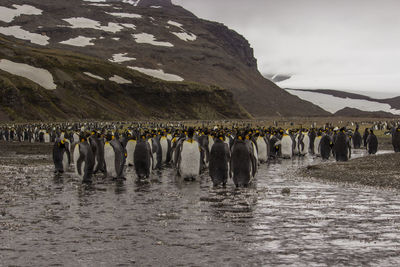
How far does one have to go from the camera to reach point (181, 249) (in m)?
8.20

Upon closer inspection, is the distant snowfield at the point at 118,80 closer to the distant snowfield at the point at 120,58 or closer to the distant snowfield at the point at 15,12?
the distant snowfield at the point at 120,58

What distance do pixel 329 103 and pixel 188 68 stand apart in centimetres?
5167

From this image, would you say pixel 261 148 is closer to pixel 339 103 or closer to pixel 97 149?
pixel 97 149

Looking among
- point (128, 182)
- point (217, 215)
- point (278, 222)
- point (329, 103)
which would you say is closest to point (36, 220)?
point (217, 215)

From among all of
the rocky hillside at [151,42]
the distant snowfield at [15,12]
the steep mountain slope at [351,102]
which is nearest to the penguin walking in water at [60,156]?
the rocky hillside at [151,42]

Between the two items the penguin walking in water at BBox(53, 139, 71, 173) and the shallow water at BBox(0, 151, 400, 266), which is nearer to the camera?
the shallow water at BBox(0, 151, 400, 266)

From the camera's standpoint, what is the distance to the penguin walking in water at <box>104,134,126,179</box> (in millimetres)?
16594

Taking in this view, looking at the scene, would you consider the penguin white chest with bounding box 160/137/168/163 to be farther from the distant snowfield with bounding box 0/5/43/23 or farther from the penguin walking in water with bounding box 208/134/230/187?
the distant snowfield with bounding box 0/5/43/23

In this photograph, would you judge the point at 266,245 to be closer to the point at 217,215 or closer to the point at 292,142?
the point at 217,215

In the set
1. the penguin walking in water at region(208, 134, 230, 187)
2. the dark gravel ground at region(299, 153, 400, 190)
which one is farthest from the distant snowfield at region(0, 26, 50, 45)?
the penguin walking in water at region(208, 134, 230, 187)

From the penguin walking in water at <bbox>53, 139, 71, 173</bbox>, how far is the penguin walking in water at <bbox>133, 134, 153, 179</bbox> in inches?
130

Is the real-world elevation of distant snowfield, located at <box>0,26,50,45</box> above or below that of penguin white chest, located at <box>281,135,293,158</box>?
above

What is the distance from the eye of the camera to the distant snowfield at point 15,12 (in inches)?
5822

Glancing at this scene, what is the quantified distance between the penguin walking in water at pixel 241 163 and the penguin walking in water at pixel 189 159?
5.46ft
